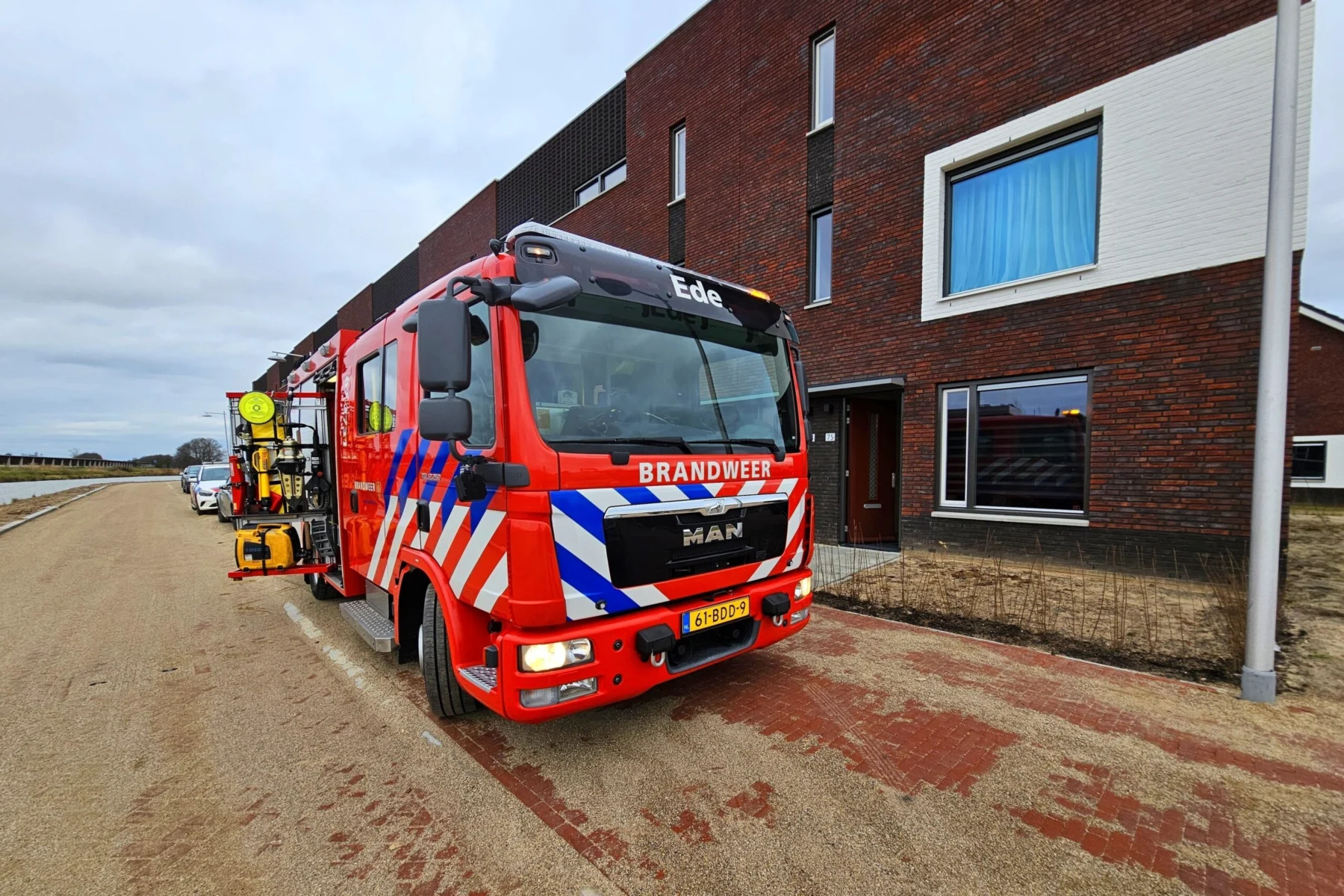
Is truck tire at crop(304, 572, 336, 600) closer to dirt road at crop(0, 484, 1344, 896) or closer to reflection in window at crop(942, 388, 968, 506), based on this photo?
dirt road at crop(0, 484, 1344, 896)

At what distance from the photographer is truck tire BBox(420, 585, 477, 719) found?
3395 millimetres

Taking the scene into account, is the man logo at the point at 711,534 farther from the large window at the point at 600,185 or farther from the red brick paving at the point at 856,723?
the large window at the point at 600,185

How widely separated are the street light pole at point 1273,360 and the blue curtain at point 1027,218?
4.16 metres

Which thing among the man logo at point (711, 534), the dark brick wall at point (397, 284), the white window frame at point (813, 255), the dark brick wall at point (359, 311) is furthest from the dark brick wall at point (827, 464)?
the dark brick wall at point (359, 311)

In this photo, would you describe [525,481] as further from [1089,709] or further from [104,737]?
[1089,709]

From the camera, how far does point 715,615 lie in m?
3.32

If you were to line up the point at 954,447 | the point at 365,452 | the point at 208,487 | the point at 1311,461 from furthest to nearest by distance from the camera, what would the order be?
the point at 208,487 → the point at 1311,461 → the point at 954,447 → the point at 365,452

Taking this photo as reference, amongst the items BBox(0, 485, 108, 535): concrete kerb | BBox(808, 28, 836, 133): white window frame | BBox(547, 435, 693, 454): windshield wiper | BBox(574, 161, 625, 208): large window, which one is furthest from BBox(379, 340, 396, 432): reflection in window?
BBox(0, 485, 108, 535): concrete kerb

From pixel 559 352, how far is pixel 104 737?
354cm

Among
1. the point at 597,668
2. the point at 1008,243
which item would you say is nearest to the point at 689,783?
the point at 597,668

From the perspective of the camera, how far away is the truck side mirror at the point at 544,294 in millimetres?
2732

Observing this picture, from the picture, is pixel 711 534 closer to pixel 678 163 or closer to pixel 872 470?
pixel 872 470

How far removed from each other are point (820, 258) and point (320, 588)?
29.8 ft

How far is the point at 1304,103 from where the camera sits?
20.2 feet
